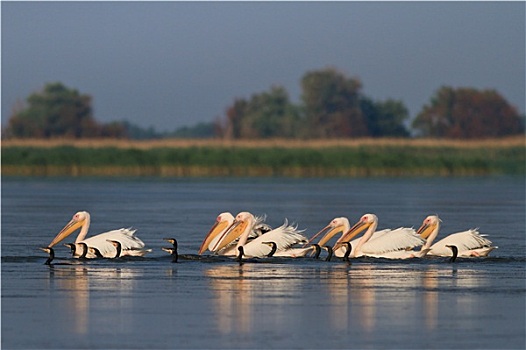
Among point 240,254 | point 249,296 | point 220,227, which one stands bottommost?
point 249,296

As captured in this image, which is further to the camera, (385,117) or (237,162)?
(385,117)

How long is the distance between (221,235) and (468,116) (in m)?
49.2

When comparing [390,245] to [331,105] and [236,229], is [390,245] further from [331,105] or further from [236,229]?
[331,105]

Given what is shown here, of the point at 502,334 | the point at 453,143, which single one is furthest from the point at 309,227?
the point at 453,143

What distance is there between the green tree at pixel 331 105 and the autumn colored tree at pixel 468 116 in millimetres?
2926

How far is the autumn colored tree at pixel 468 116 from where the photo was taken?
60844mm

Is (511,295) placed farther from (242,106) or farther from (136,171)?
(242,106)

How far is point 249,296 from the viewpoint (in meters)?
9.47

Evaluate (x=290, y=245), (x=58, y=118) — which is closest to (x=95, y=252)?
(x=290, y=245)

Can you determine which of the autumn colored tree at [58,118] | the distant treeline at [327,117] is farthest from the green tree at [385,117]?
the autumn colored tree at [58,118]

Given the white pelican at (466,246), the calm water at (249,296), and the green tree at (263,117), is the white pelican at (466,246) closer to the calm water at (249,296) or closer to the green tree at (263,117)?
the calm water at (249,296)

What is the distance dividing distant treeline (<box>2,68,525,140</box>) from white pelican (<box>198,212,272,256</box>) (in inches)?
1766

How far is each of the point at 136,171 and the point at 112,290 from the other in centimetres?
2519

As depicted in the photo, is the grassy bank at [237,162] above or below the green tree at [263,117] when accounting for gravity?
below
